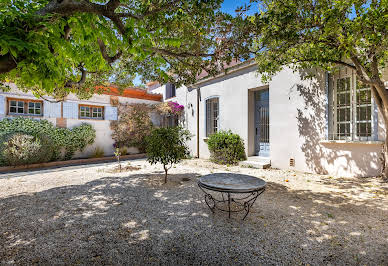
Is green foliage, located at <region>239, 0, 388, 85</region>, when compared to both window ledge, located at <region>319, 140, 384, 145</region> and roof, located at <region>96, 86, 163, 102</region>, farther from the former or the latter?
roof, located at <region>96, 86, 163, 102</region>

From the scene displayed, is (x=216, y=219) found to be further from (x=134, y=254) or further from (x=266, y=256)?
(x=134, y=254)

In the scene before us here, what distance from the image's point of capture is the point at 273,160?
275 inches

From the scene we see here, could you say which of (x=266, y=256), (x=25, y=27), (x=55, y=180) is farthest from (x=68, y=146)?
(x=266, y=256)

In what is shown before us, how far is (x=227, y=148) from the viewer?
314 inches

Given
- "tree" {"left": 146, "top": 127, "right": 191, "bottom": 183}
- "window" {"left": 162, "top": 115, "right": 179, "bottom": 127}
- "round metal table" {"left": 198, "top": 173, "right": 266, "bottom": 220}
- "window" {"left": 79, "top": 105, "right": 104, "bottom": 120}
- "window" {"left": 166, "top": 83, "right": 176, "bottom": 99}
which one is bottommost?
"round metal table" {"left": 198, "top": 173, "right": 266, "bottom": 220}

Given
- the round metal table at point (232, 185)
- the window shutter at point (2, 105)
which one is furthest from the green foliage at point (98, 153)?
the round metal table at point (232, 185)

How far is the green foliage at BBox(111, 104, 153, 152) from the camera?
1055 centimetres

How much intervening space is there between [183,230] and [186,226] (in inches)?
4.8

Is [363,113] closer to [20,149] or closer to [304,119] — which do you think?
[304,119]

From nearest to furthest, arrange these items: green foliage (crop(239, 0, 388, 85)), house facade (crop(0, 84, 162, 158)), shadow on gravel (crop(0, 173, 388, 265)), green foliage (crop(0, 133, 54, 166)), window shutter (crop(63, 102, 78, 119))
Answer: shadow on gravel (crop(0, 173, 388, 265)) → green foliage (crop(239, 0, 388, 85)) → green foliage (crop(0, 133, 54, 166)) → house facade (crop(0, 84, 162, 158)) → window shutter (crop(63, 102, 78, 119))

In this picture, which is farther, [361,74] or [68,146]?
[68,146]

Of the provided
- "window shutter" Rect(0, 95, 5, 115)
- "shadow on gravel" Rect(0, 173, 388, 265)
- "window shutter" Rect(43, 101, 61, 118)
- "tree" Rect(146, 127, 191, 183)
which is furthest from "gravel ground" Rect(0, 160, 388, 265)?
"window shutter" Rect(43, 101, 61, 118)

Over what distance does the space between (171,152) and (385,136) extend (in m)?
5.28

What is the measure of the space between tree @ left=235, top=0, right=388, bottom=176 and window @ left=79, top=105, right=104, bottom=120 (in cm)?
898
